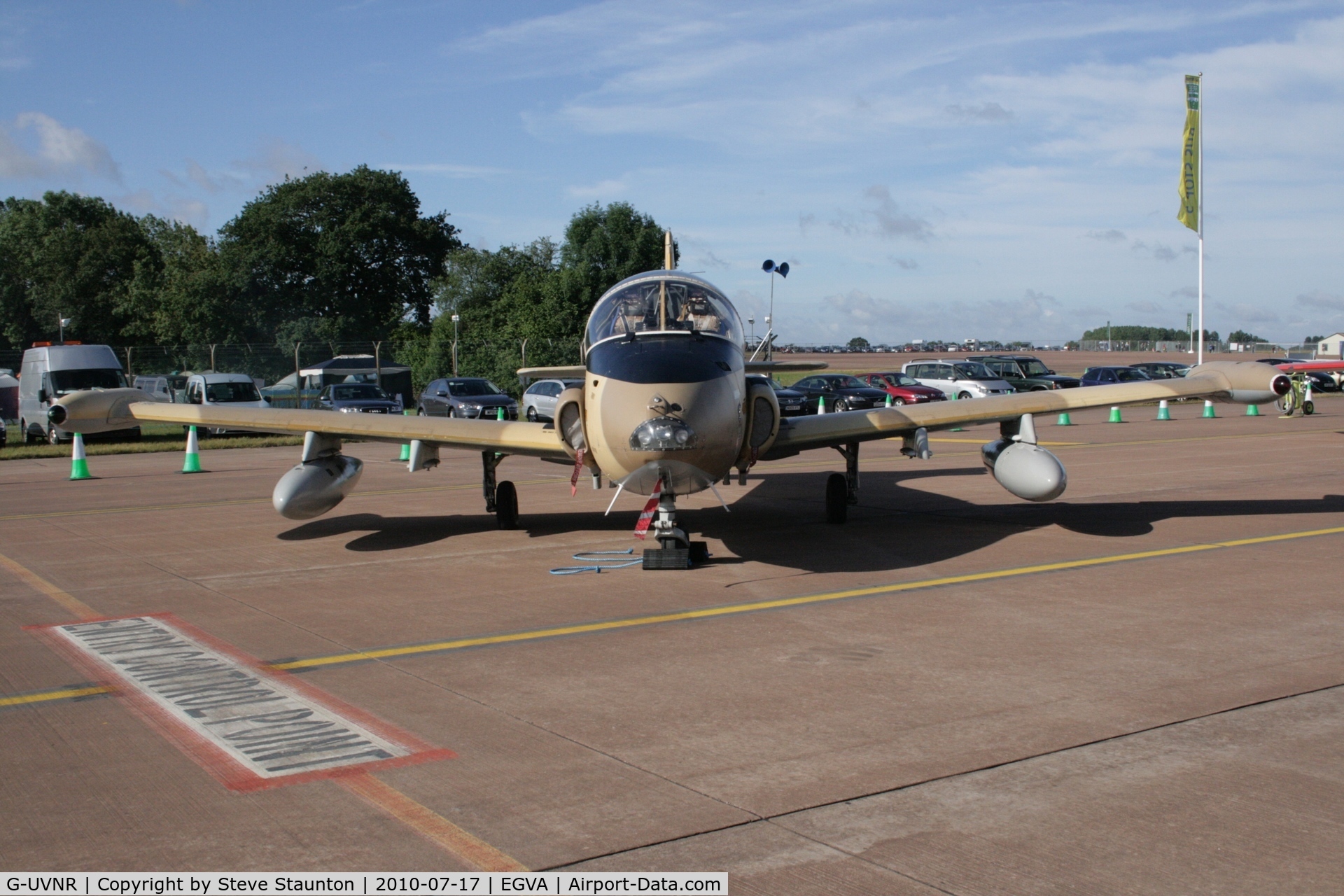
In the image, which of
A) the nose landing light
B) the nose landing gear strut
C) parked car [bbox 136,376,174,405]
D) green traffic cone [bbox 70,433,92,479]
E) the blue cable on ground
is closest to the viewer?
the nose landing light

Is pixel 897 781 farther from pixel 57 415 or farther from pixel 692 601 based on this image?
pixel 57 415

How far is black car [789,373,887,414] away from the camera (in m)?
37.3

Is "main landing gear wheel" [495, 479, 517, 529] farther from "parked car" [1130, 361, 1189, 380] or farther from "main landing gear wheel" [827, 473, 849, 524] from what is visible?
"parked car" [1130, 361, 1189, 380]

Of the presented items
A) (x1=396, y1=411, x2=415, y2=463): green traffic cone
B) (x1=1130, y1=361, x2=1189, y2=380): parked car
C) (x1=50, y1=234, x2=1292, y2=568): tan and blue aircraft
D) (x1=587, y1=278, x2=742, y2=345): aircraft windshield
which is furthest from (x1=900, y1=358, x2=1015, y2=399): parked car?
(x1=587, y1=278, x2=742, y2=345): aircraft windshield

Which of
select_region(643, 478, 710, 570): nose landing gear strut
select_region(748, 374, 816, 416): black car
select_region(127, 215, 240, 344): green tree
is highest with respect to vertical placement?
select_region(127, 215, 240, 344): green tree

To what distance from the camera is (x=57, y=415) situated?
1202 cm

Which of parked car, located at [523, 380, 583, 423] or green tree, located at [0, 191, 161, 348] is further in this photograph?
green tree, located at [0, 191, 161, 348]

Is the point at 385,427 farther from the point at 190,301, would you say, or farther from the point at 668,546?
the point at 190,301

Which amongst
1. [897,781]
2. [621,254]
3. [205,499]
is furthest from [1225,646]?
[621,254]

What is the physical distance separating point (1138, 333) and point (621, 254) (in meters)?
139

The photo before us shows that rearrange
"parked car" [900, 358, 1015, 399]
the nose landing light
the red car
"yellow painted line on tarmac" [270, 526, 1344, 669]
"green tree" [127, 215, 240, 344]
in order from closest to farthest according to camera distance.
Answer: "yellow painted line on tarmac" [270, 526, 1344, 669]
the nose landing light
the red car
"parked car" [900, 358, 1015, 399]
"green tree" [127, 215, 240, 344]

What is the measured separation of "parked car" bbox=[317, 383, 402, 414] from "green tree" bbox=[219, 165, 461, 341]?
3562cm

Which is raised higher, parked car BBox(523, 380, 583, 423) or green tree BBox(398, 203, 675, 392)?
green tree BBox(398, 203, 675, 392)

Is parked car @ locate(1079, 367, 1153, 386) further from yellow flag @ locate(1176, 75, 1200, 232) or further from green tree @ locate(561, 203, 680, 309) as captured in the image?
green tree @ locate(561, 203, 680, 309)
